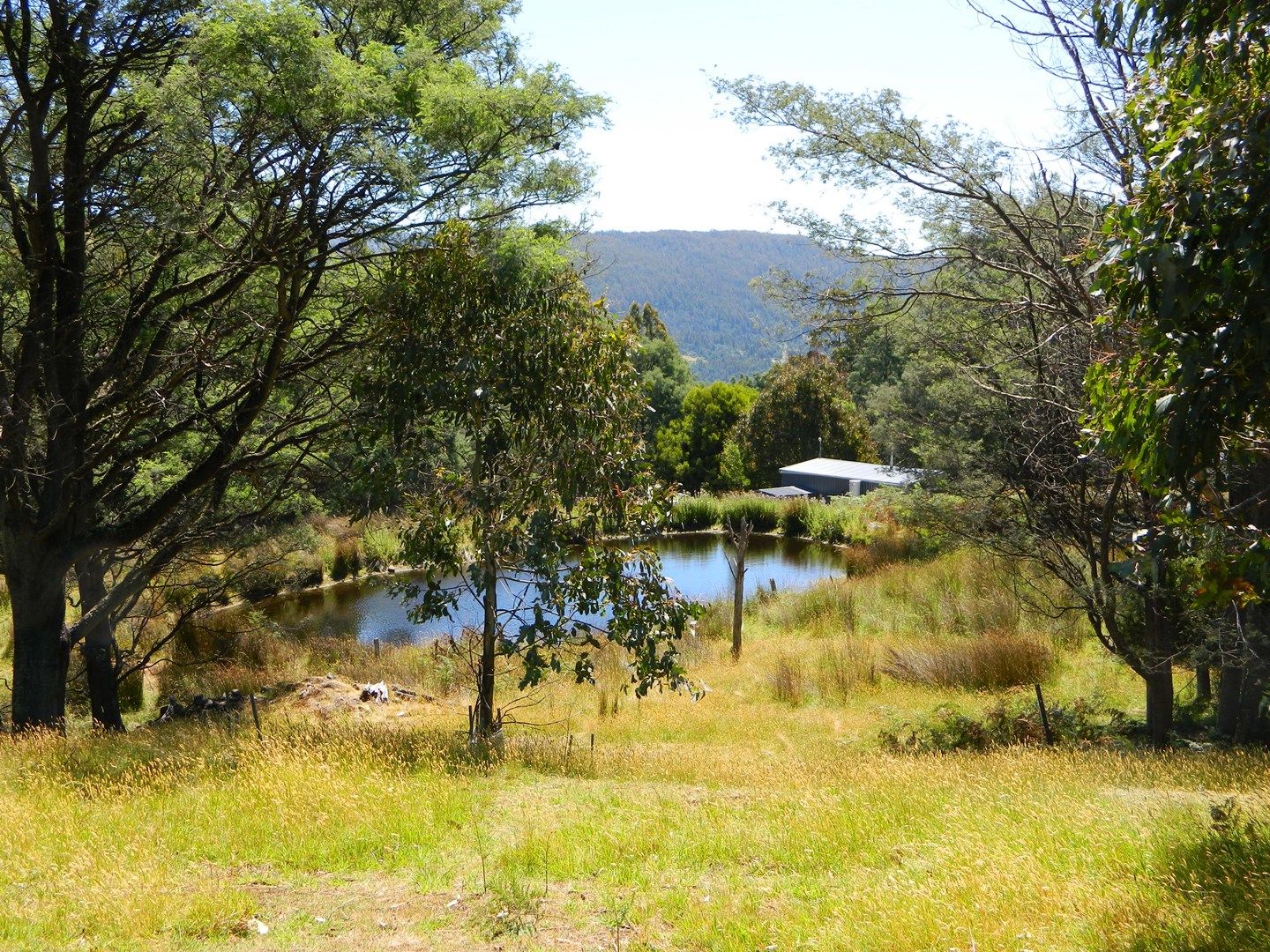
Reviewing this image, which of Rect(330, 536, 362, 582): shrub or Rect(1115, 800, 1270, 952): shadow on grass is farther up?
Rect(1115, 800, 1270, 952): shadow on grass

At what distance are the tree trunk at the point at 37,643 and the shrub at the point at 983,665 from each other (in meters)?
10.9

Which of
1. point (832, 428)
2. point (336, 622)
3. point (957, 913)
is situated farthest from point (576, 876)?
point (832, 428)

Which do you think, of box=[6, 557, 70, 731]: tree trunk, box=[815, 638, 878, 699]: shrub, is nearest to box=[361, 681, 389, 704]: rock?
box=[6, 557, 70, 731]: tree trunk

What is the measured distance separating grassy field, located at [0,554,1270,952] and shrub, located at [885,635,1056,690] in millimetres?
4369

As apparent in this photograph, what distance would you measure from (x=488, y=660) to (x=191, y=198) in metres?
4.81

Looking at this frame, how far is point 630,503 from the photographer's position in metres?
8.68

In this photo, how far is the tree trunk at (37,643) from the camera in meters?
9.73

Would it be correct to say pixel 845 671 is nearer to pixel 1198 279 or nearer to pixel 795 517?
pixel 1198 279

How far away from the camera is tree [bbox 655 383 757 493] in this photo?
5244cm

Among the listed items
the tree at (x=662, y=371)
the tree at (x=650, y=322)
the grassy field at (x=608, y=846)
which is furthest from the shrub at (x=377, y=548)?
the tree at (x=650, y=322)

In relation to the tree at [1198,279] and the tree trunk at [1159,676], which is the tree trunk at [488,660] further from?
the tree trunk at [1159,676]

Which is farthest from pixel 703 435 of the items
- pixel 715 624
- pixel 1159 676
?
pixel 1159 676

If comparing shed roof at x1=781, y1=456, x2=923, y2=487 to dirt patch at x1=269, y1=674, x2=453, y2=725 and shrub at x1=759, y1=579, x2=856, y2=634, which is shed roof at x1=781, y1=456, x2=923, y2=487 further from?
dirt patch at x1=269, y1=674, x2=453, y2=725

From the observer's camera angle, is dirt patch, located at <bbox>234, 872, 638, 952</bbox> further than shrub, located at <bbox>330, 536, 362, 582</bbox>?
No
